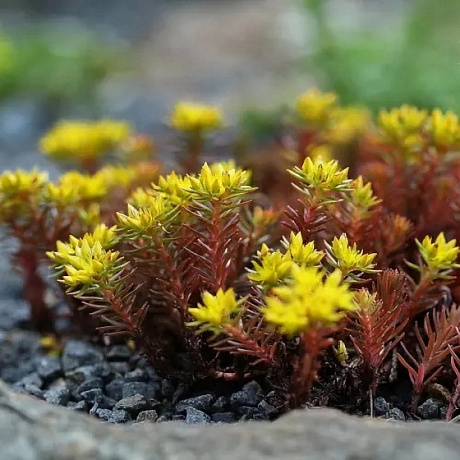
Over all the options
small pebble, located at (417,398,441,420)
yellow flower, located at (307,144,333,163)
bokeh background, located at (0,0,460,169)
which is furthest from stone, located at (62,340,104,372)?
bokeh background, located at (0,0,460,169)

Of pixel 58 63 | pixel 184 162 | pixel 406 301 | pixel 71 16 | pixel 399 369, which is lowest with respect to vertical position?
pixel 399 369

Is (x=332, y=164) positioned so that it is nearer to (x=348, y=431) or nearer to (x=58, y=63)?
(x=348, y=431)

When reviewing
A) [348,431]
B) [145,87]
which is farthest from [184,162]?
[145,87]

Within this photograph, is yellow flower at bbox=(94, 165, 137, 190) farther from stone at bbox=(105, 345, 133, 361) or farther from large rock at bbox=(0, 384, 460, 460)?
A: large rock at bbox=(0, 384, 460, 460)

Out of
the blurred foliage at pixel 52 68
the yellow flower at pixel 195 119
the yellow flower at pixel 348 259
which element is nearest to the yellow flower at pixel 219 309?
the yellow flower at pixel 348 259

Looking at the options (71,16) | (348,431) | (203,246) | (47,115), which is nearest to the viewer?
(348,431)

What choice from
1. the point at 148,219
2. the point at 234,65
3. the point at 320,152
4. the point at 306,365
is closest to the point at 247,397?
the point at 306,365
